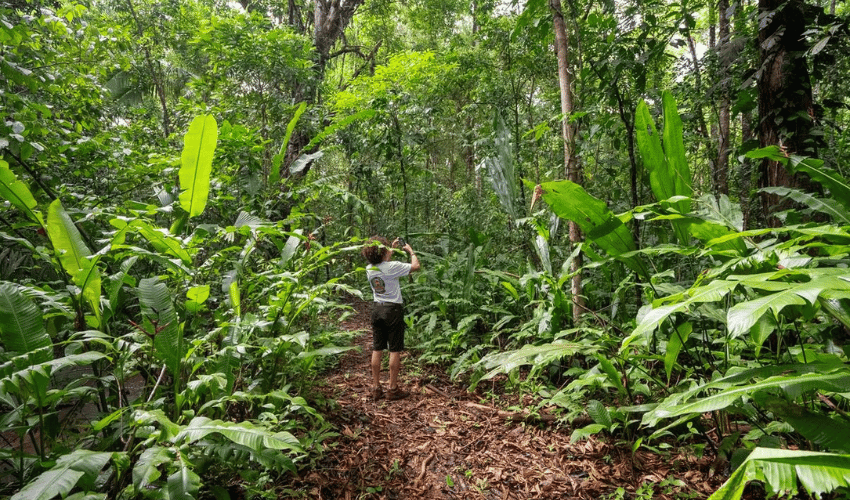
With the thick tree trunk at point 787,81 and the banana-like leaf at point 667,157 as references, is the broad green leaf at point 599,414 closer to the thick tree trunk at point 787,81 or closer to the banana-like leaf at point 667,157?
the banana-like leaf at point 667,157

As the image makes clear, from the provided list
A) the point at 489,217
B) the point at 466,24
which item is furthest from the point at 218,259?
the point at 466,24

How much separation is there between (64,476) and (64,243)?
1118 millimetres

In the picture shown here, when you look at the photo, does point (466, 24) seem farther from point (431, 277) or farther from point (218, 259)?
point (218, 259)

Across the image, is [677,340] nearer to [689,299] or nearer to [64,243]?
[689,299]

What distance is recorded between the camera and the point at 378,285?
11.3 feet

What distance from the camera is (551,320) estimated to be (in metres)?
3.10

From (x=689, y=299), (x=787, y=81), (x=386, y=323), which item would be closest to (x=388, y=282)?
(x=386, y=323)

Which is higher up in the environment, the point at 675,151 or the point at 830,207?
the point at 675,151

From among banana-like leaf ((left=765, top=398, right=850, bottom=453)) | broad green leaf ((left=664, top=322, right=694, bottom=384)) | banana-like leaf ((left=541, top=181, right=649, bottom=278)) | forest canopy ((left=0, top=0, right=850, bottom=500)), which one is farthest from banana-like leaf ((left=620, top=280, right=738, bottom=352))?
broad green leaf ((left=664, top=322, right=694, bottom=384))

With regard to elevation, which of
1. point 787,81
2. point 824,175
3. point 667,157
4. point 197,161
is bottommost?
point 824,175

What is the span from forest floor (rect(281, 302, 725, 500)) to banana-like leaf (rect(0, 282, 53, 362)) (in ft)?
4.03

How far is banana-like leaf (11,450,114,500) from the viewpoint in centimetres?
106

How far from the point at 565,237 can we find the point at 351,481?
14.5ft

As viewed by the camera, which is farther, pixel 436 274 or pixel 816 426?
pixel 436 274
